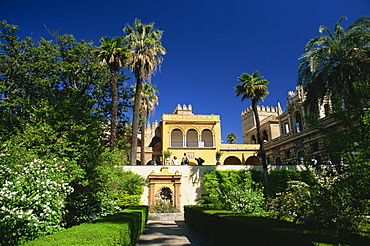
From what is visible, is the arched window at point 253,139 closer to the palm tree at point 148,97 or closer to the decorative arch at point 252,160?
the decorative arch at point 252,160

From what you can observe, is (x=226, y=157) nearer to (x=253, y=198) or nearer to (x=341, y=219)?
(x=253, y=198)

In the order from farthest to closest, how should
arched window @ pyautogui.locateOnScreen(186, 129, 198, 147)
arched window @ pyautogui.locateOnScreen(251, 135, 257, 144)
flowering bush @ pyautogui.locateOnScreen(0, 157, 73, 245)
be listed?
arched window @ pyautogui.locateOnScreen(251, 135, 257, 144)
arched window @ pyautogui.locateOnScreen(186, 129, 198, 147)
flowering bush @ pyautogui.locateOnScreen(0, 157, 73, 245)

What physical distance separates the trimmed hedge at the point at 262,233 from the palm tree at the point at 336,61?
11.0 metres

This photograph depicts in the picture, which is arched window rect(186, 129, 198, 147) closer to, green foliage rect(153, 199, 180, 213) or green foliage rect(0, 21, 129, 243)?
green foliage rect(153, 199, 180, 213)

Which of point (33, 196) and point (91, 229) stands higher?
point (33, 196)

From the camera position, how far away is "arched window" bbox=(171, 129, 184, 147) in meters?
36.4

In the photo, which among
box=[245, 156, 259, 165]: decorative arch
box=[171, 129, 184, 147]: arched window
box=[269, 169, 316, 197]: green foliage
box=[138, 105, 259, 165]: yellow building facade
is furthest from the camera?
box=[245, 156, 259, 165]: decorative arch

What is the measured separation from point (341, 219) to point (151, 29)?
782 inches

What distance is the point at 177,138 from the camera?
36750 mm

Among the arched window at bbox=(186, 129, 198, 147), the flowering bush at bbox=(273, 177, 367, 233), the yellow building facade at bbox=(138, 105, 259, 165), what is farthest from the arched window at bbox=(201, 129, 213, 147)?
the flowering bush at bbox=(273, 177, 367, 233)

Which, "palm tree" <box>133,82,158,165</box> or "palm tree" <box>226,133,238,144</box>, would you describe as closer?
"palm tree" <box>133,82,158,165</box>

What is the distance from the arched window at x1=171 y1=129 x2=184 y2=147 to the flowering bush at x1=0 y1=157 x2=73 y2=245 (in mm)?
28966

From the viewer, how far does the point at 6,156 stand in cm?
691

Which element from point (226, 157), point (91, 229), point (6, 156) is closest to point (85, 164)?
point (6, 156)
